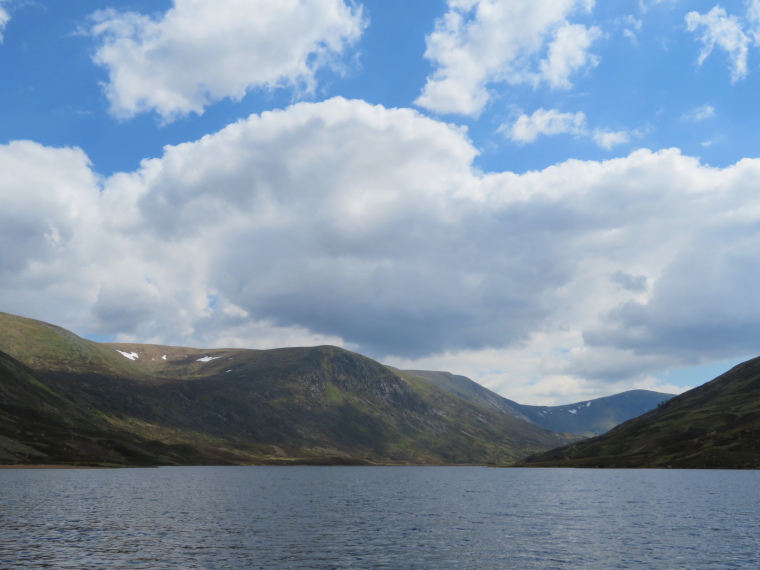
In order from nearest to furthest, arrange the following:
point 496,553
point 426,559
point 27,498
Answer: point 426,559, point 496,553, point 27,498

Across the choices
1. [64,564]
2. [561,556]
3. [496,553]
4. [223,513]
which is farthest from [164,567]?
[223,513]

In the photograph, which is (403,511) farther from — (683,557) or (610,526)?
(683,557)

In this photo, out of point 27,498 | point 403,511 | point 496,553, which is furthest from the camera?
point 27,498

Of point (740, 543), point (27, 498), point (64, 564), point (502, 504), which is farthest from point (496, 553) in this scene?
point (27, 498)

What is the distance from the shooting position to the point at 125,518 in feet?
269

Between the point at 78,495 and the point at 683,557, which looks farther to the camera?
the point at 78,495

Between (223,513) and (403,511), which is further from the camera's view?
(403,511)

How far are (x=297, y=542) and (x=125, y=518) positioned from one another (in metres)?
33.5

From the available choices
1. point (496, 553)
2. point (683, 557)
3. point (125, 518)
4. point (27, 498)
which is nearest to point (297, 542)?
point (496, 553)

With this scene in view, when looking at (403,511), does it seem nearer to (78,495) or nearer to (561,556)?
(561,556)

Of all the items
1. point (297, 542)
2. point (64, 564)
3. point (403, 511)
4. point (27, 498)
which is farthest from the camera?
point (27, 498)

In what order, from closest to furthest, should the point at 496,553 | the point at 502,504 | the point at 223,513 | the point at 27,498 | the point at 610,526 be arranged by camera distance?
the point at 496,553 < the point at 610,526 < the point at 223,513 < the point at 27,498 < the point at 502,504

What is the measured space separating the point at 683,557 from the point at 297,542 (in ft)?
127

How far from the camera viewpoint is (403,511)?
9962 cm
